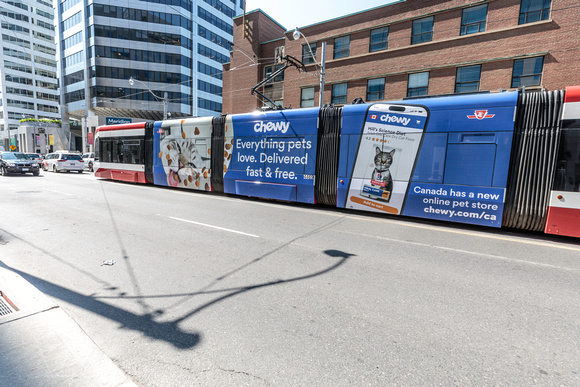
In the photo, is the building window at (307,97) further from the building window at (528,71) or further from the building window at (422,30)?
the building window at (528,71)

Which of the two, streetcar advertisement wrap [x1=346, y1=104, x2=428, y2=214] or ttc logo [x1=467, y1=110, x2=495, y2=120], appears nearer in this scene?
ttc logo [x1=467, y1=110, x2=495, y2=120]

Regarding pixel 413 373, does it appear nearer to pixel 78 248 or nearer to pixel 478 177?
pixel 78 248

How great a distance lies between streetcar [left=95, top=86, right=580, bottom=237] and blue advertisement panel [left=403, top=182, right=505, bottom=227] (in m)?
0.02

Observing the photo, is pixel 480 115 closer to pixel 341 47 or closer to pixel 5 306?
pixel 5 306

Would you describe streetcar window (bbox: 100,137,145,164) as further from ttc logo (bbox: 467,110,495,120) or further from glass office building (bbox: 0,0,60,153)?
glass office building (bbox: 0,0,60,153)

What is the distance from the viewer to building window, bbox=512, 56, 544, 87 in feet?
57.8

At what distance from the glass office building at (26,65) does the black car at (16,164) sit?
205ft

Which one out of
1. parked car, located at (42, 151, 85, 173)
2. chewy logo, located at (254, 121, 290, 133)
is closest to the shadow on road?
chewy logo, located at (254, 121, 290, 133)

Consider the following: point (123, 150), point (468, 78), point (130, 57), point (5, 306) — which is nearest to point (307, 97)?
point (468, 78)

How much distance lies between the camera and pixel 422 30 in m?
21.1

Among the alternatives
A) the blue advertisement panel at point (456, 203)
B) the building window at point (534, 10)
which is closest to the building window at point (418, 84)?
the building window at point (534, 10)

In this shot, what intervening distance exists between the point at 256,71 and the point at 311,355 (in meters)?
31.6

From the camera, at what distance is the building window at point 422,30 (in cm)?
2080

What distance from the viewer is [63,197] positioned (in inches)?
419
